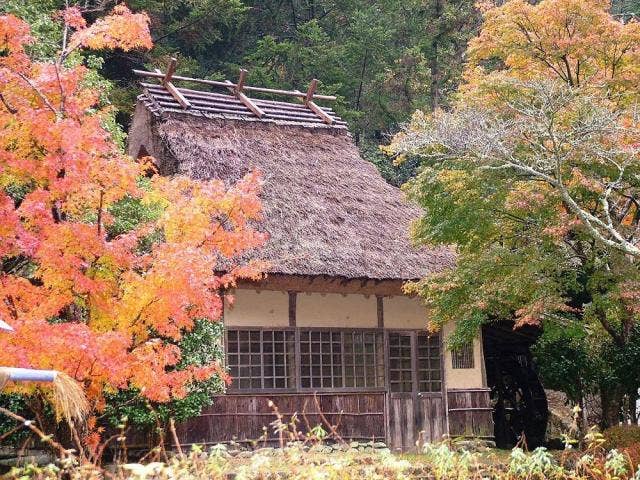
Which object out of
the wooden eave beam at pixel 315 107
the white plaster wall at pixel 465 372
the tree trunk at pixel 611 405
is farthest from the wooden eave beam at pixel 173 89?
the tree trunk at pixel 611 405

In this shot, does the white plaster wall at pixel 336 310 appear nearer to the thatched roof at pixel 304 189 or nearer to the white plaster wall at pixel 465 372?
the thatched roof at pixel 304 189

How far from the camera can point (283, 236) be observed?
14.9 m

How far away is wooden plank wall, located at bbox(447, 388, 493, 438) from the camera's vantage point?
1658 centimetres

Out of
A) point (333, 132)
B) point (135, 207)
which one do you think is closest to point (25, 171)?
point (135, 207)

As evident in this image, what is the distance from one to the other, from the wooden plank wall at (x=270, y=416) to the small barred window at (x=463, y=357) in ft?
5.99

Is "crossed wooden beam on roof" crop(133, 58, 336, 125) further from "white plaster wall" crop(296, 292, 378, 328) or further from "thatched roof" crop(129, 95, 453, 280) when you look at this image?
"white plaster wall" crop(296, 292, 378, 328)

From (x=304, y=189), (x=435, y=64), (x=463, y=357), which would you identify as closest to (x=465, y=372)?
(x=463, y=357)

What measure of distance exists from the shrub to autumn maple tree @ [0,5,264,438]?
5544 mm

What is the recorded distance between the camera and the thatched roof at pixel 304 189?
49.1 ft

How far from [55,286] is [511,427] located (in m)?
12.9

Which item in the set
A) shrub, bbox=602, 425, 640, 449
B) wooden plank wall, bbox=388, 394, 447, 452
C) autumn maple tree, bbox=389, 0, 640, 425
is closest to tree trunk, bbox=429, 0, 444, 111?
autumn maple tree, bbox=389, 0, 640, 425

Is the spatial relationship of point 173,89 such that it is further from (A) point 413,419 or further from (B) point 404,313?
(A) point 413,419

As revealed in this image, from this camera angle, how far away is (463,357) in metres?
17.1

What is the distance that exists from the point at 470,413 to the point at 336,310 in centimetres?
343
